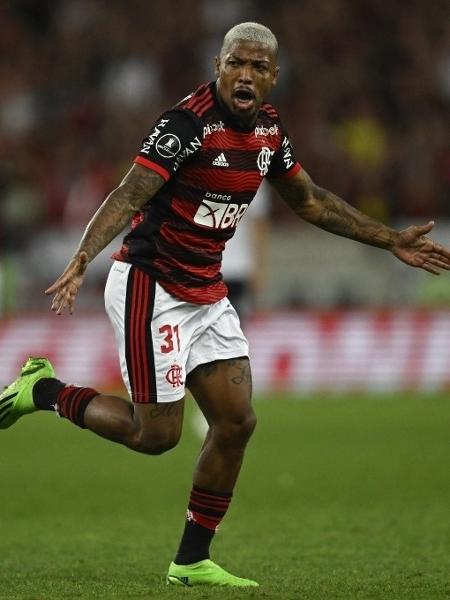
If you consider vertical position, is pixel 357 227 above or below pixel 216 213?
above

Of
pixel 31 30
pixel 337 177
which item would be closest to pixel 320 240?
pixel 337 177

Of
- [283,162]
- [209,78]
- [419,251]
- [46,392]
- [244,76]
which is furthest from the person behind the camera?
[209,78]

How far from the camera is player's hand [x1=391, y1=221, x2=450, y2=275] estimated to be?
6652 millimetres

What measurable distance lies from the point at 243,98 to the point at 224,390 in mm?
1320

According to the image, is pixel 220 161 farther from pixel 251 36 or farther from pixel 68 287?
pixel 68 287

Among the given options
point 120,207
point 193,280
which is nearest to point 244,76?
point 120,207

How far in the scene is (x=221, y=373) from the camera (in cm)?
621

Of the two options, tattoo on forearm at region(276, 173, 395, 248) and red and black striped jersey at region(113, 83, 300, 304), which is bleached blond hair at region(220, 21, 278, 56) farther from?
tattoo on forearm at region(276, 173, 395, 248)

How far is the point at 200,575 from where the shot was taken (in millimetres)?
6133

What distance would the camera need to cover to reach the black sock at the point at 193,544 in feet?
20.4

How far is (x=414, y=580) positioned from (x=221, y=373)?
4.14 feet

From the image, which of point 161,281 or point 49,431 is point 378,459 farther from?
point 161,281

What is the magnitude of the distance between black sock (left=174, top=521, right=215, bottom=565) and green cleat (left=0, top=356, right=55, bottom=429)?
3.23 feet

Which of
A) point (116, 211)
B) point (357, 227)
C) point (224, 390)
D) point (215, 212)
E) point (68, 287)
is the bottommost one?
point (224, 390)
